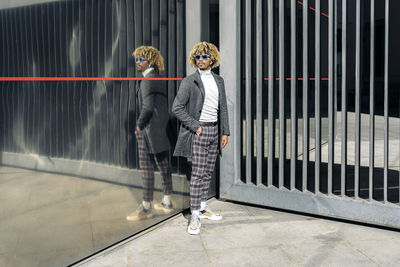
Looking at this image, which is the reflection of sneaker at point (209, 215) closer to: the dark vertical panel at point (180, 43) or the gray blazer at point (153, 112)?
the dark vertical panel at point (180, 43)

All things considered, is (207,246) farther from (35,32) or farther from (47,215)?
(35,32)

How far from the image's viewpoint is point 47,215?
299cm

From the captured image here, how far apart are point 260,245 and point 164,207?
118 cm

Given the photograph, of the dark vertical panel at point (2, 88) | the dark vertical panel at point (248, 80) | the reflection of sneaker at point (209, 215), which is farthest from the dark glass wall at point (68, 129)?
the dark vertical panel at point (248, 80)

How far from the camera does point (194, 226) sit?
425 cm

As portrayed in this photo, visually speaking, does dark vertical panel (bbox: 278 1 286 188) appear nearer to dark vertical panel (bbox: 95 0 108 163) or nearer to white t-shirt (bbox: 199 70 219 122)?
white t-shirt (bbox: 199 70 219 122)

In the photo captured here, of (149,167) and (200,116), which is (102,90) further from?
(200,116)

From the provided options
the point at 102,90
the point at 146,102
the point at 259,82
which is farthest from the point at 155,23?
the point at 259,82

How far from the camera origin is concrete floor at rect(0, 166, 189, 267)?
273 centimetres

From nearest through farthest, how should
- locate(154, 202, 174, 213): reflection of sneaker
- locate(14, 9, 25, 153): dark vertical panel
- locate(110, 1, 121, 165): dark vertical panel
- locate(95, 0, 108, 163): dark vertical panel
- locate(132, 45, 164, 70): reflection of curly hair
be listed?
locate(14, 9, 25, 153): dark vertical panel, locate(95, 0, 108, 163): dark vertical panel, locate(110, 1, 121, 165): dark vertical panel, locate(132, 45, 164, 70): reflection of curly hair, locate(154, 202, 174, 213): reflection of sneaker

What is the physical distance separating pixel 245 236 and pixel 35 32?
8.61 ft

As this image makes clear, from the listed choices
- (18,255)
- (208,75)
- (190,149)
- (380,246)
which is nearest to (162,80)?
(208,75)

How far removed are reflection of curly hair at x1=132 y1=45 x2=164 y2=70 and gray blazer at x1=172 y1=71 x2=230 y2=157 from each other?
0.98ft

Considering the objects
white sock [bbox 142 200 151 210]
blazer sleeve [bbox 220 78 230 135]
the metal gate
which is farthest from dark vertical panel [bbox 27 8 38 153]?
the metal gate
